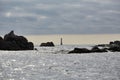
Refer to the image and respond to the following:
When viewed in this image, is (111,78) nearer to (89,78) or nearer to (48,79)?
(89,78)

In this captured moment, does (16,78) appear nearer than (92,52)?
Yes

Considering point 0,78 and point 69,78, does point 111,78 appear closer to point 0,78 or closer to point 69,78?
point 69,78

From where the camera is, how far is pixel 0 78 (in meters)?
72.4

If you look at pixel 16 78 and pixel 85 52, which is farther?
pixel 85 52

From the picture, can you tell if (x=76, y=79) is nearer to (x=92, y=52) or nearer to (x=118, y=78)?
(x=118, y=78)

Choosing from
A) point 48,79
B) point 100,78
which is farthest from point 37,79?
point 100,78

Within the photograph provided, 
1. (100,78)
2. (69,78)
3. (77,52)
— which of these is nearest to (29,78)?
(69,78)

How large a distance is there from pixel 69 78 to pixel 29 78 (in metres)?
7.11

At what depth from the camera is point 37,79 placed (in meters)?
69.0

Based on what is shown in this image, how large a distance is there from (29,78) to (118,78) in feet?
51.5

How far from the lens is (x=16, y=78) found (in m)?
72.4

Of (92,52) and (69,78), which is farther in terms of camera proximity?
(92,52)

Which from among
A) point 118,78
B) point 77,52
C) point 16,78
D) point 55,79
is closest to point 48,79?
point 55,79

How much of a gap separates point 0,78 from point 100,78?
17.9 meters
